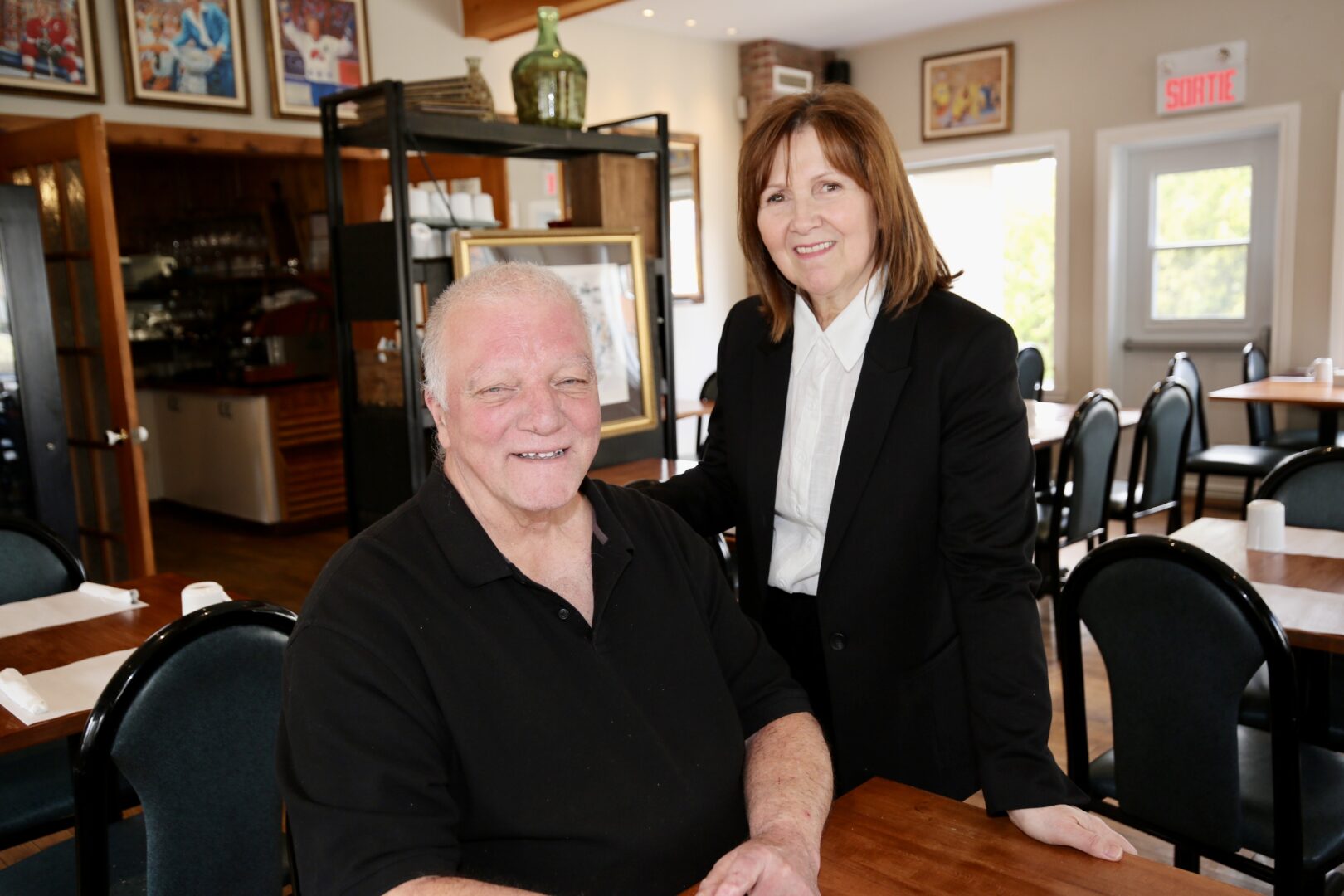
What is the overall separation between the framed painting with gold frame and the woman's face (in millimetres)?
2049

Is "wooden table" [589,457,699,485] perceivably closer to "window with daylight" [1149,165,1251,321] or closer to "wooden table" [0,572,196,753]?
"wooden table" [0,572,196,753]

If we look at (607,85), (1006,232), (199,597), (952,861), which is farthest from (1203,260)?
A: (952,861)

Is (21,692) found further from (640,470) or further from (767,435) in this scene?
(640,470)

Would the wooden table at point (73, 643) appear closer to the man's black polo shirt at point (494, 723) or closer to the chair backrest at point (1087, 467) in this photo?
the man's black polo shirt at point (494, 723)

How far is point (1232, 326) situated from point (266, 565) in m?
6.28

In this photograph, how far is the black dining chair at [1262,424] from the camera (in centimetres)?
583

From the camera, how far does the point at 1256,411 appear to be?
20.0 ft

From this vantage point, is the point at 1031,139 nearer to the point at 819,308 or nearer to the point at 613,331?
the point at 613,331

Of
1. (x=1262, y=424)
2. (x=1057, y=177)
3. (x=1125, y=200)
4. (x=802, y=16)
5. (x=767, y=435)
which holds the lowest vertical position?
(x=1262, y=424)

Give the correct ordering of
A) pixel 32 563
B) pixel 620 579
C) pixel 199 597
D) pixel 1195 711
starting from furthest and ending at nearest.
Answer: pixel 32 563 < pixel 199 597 < pixel 1195 711 < pixel 620 579

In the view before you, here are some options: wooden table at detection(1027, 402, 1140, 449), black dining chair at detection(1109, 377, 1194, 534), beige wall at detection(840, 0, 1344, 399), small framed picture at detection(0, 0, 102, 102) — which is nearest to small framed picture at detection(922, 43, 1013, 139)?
beige wall at detection(840, 0, 1344, 399)

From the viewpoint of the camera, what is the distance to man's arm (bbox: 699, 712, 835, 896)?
3.73ft

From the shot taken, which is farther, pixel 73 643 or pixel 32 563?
pixel 32 563

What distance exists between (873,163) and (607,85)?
632cm
